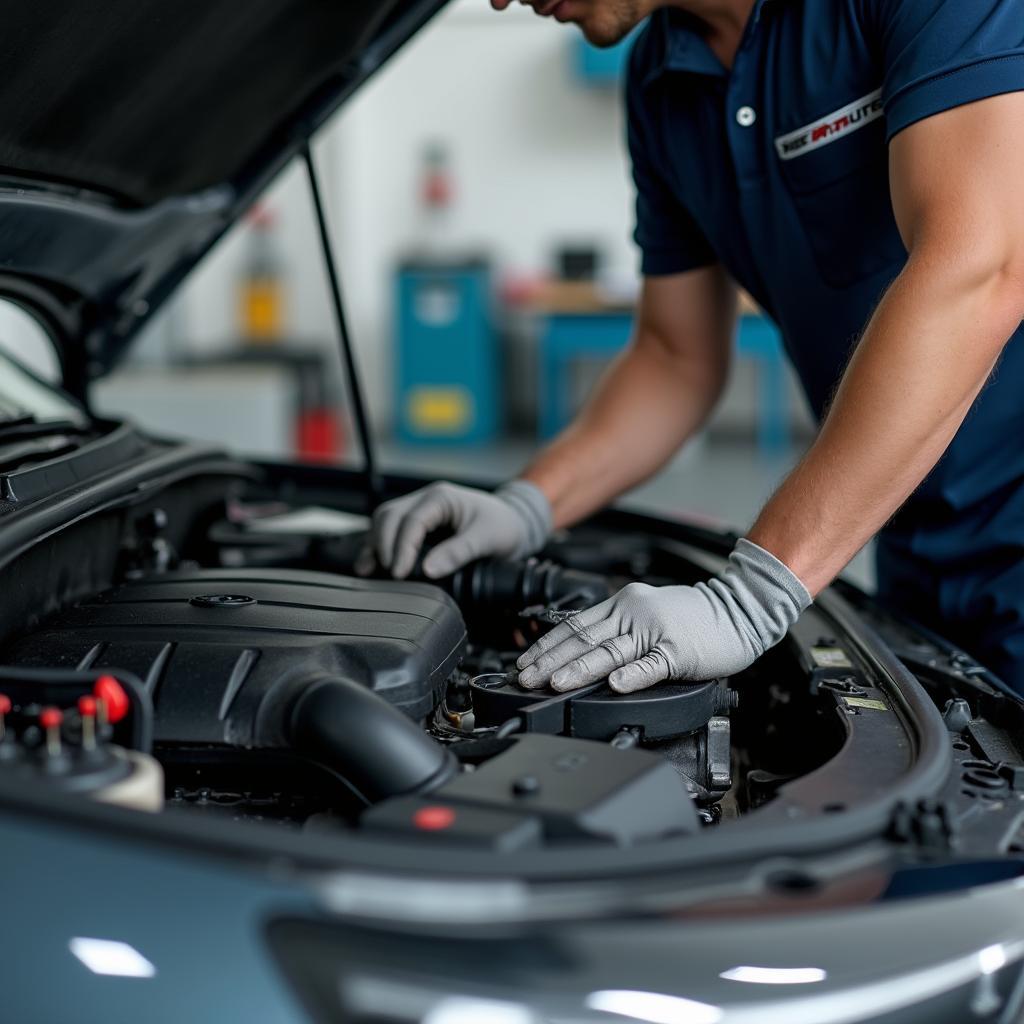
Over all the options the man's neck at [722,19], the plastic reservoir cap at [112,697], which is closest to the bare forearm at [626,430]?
the man's neck at [722,19]

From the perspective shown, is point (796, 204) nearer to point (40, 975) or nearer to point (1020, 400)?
point (1020, 400)

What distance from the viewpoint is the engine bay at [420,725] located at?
83 centimetres

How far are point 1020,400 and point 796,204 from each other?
333 mm

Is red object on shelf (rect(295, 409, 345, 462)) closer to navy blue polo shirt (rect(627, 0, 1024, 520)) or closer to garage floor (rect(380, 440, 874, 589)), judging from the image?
garage floor (rect(380, 440, 874, 589))

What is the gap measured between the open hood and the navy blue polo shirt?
33cm

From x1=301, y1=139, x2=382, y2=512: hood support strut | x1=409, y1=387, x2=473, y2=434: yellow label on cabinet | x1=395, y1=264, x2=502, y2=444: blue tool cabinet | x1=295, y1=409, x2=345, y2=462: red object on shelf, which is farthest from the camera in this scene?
x1=409, y1=387, x2=473, y2=434: yellow label on cabinet

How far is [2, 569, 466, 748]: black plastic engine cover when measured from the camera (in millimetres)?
988

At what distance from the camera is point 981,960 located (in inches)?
31.0

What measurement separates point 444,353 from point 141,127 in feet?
17.0

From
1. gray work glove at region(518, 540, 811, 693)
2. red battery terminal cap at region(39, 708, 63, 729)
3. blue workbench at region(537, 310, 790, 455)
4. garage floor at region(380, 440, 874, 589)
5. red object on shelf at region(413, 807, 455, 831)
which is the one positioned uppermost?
blue workbench at region(537, 310, 790, 455)

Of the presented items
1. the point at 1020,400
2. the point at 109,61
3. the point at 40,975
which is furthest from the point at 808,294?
the point at 40,975

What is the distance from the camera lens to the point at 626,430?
1.81m

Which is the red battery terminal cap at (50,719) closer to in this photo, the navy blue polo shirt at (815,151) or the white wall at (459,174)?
the navy blue polo shirt at (815,151)

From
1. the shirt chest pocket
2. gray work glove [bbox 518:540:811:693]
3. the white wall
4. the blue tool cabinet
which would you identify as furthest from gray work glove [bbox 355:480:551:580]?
the white wall
